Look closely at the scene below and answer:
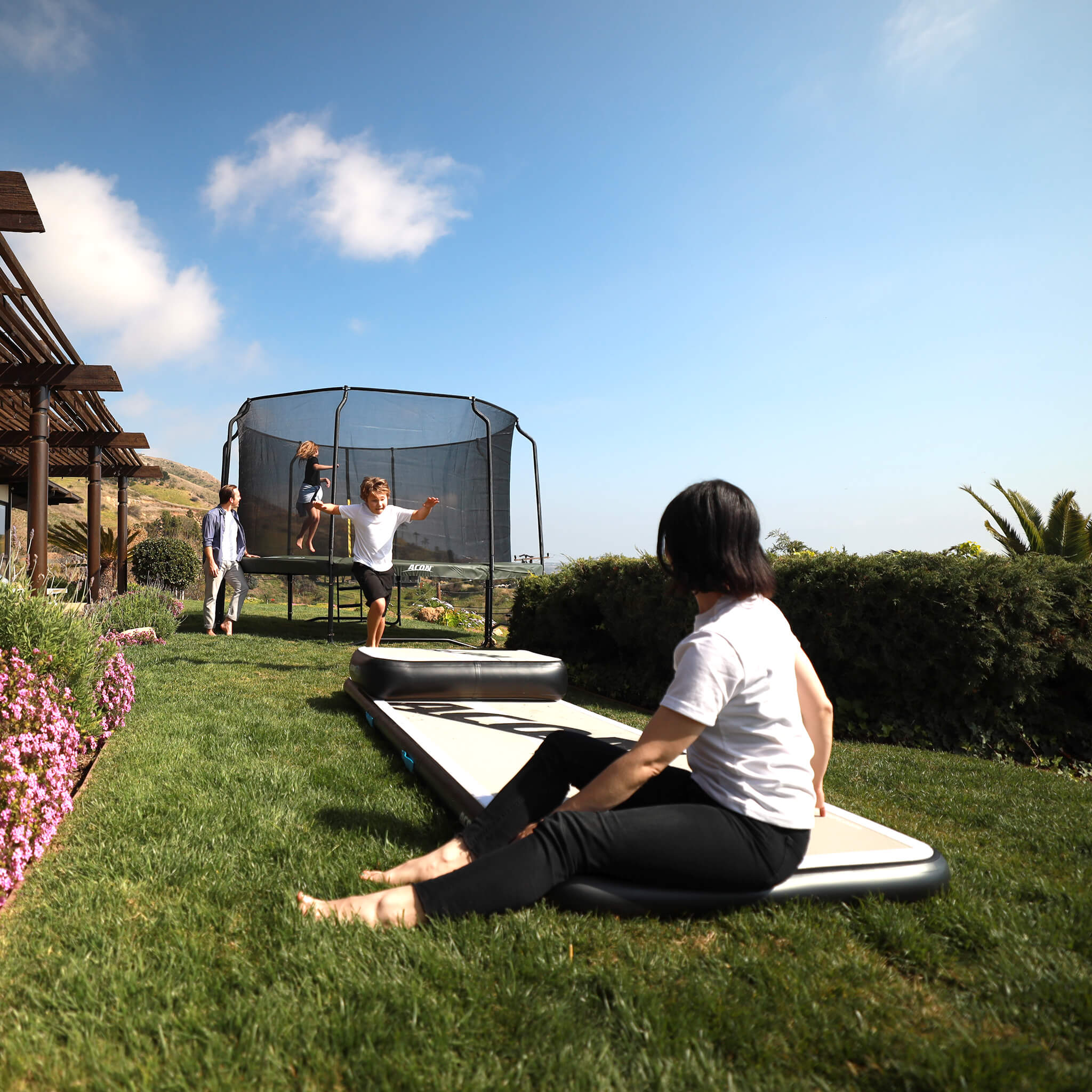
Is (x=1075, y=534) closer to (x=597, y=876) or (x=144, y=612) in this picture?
(x=597, y=876)

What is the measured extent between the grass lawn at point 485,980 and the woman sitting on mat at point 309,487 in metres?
6.76

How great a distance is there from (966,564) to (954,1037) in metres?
3.57

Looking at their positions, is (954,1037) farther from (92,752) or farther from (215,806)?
(92,752)

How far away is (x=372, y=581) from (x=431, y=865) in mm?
4106

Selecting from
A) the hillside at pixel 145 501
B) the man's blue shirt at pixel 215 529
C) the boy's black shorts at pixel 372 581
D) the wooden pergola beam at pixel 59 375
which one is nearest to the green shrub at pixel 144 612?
the man's blue shirt at pixel 215 529

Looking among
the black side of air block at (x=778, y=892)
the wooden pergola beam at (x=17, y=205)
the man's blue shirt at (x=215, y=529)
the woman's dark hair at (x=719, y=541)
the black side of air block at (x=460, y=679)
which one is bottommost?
the black side of air block at (x=778, y=892)

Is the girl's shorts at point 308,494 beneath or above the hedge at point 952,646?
above

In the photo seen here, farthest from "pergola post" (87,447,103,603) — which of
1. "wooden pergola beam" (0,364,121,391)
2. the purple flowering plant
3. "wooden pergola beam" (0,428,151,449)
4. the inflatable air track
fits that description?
the purple flowering plant

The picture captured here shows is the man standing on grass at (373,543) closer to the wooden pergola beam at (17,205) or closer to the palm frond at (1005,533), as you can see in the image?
the wooden pergola beam at (17,205)

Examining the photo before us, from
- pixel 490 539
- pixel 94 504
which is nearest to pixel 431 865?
pixel 490 539

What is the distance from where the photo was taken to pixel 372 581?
5746mm

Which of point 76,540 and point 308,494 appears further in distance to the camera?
point 76,540

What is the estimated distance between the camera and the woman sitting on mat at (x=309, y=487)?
8992 mm

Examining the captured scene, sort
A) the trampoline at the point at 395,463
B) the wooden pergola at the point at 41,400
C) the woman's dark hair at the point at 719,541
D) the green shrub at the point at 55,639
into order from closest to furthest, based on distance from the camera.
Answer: the woman's dark hair at the point at 719,541, the green shrub at the point at 55,639, the wooden pergola at the point at 41,400, the trampoline at the point at 395,463
